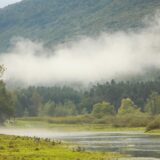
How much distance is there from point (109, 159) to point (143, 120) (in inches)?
5276

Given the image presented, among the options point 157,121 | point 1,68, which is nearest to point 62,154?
point 1,68

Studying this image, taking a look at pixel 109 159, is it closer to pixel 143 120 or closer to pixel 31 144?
pixel 31 144

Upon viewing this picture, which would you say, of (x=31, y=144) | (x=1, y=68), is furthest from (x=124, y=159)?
(x=1, y=68)

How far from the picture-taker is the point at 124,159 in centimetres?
6372

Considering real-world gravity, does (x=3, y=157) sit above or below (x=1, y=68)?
below

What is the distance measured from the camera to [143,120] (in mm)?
195625

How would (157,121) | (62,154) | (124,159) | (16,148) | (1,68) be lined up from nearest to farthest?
1. (124,159)
2. (62,154)
3. (16,148)
4. (1,68)
5. (157,121)

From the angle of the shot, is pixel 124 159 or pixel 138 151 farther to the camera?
pixel 138 151

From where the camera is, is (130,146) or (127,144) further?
(127,144)

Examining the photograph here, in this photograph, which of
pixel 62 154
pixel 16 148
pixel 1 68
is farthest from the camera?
pixel 1 68

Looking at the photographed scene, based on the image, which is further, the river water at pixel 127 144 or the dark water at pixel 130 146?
the river water at pixel 127 144

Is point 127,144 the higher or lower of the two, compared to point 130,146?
higher

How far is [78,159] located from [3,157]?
8.38 metres

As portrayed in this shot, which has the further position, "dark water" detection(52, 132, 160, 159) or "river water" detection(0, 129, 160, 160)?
"river water" detection(0, 129, 160, 160)
